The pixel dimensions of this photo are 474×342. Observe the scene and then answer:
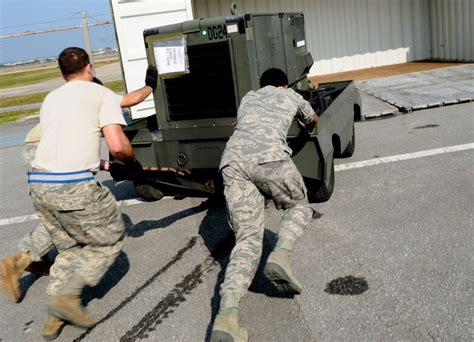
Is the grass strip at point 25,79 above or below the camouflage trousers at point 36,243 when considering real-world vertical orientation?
above

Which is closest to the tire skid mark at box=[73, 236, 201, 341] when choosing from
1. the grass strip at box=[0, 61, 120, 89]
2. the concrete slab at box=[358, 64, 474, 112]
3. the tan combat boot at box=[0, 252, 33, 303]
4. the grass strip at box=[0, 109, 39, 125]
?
the tan combat boot at box=[0, 252, 33, 303]

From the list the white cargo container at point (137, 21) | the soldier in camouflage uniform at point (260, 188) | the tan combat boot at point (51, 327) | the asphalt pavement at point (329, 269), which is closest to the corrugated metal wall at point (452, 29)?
the white cargo container at point (137, 21)

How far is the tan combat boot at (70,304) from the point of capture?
10.8 ft

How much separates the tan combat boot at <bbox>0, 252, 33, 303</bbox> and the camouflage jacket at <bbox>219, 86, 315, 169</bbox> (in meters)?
1.79

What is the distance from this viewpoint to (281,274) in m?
3.27

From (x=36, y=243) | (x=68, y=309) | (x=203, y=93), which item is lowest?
(x=68, y=309)

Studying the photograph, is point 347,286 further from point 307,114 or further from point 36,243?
point 36,243

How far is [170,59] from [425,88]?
7171 mm

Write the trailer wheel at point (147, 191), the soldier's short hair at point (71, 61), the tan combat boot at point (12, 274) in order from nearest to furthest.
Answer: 1. the soldier's short hair at point (71, 61)
2. the tan combat boot at point (12, 274)
3. the trailer wheel at point (147, 191)

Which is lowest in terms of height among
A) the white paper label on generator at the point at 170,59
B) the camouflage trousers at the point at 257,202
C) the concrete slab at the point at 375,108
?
the concrete slab at the point at 375,108

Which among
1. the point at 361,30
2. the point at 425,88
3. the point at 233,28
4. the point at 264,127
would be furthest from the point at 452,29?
the point at 264,127

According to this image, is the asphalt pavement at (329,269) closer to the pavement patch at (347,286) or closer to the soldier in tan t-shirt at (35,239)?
the pavement patch at (347,286)

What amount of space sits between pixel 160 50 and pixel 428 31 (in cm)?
1242

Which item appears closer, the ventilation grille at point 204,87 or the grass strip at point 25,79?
the ventilation grille at point 204,87
